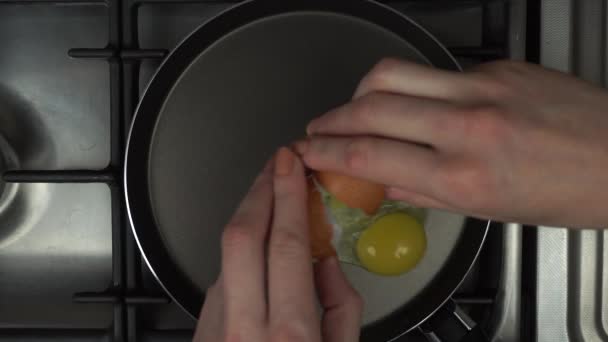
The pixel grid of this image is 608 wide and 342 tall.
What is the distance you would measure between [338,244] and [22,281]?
0.44 meters

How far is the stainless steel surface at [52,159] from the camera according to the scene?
30.1 inches

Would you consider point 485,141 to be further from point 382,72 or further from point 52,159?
point 52,159

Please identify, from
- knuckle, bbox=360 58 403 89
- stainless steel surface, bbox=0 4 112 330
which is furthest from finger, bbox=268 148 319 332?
stainless steel surface, bbox=0 4 112 330

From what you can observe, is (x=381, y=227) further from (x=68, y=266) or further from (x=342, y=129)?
(x=68, y=266)

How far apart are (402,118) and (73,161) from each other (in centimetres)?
48

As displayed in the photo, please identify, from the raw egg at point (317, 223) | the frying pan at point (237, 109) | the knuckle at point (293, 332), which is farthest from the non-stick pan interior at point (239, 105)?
the knuckle at point (293, 332)

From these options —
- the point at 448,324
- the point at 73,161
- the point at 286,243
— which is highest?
the point at 73,161

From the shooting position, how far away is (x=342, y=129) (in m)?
0.51

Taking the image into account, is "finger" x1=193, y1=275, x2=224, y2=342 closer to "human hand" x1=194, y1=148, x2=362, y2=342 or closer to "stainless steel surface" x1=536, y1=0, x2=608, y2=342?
"human hand" x1=194, y1=148, x2=362, y2=342

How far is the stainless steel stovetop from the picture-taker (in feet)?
2.36

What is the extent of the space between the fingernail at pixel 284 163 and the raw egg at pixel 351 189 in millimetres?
52

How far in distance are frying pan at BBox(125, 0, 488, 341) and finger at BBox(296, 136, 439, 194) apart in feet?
0.68

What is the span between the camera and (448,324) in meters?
0.69

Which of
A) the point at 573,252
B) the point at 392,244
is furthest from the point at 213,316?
the point at 573,252
